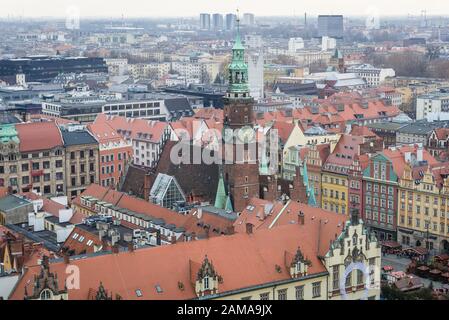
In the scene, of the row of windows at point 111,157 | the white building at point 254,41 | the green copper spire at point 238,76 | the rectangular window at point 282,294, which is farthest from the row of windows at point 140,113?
the white building at point 254,41

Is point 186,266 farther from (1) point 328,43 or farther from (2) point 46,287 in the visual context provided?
(1) point 328,43

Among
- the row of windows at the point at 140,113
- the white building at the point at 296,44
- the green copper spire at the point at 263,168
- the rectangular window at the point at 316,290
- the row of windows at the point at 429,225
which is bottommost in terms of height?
the row of windows at the point at 429,225

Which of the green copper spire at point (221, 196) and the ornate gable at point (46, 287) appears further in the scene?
the green copper spire at point (221, 196)

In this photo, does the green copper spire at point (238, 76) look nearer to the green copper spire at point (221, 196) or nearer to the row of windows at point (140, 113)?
the green copper spire at point (221, 196)

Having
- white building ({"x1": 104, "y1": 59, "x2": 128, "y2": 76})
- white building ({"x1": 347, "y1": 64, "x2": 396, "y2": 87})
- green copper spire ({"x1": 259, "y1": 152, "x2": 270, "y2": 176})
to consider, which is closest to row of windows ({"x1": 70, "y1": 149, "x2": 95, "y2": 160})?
green copper spire ({"x1": 259, "y1": 152, "x2": 270, "y2": 176})

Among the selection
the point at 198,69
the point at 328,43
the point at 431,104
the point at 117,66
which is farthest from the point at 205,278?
the point at 328,43

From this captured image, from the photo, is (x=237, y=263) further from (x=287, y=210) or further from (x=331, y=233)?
(x=287, y=210)
